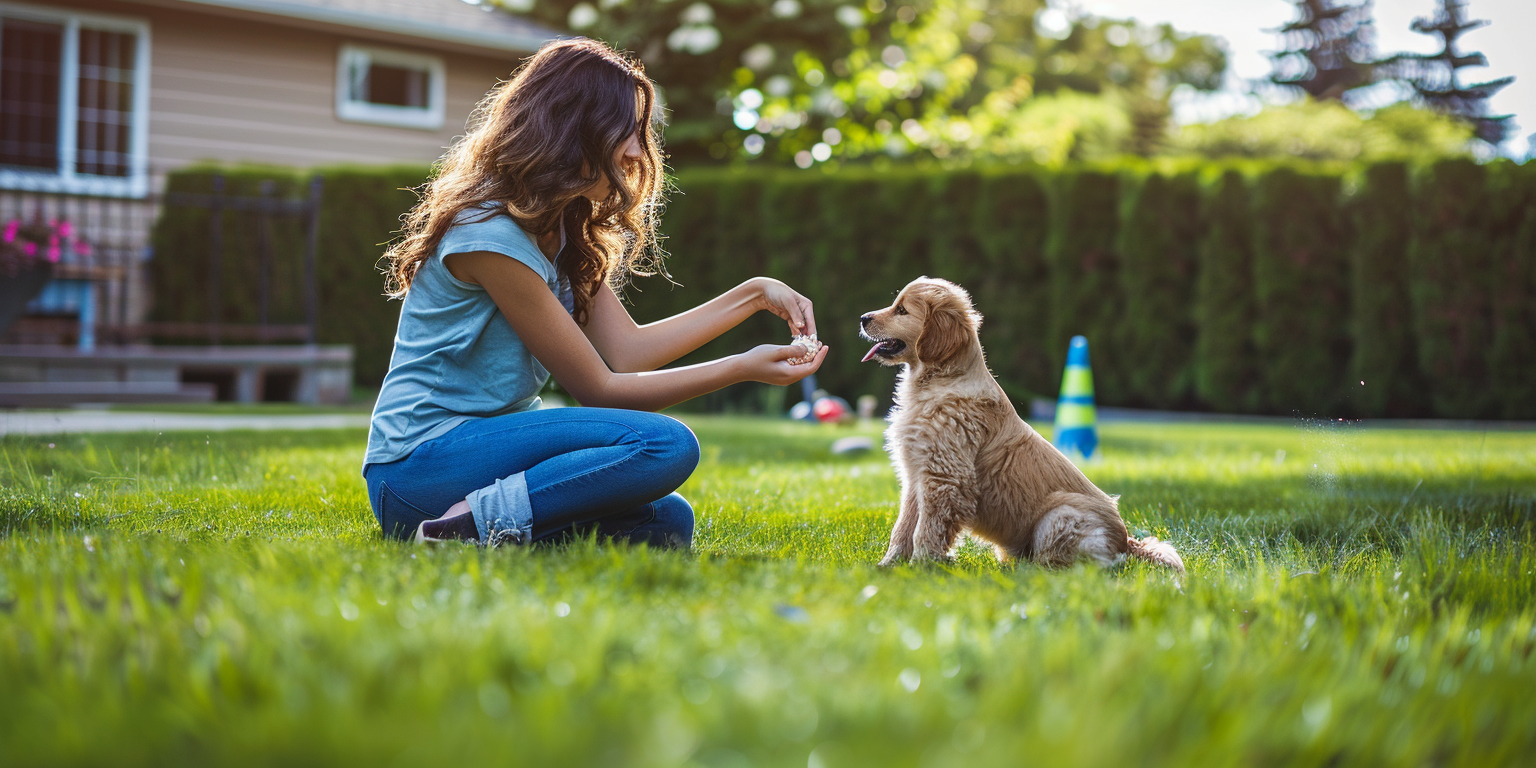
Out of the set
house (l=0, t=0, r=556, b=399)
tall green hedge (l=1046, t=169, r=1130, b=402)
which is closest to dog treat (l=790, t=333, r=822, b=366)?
tall green hedge (l=1046, t=169, r=1130, b=402)

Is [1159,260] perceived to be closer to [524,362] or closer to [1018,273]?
[1018,273]

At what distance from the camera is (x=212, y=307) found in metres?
11.3

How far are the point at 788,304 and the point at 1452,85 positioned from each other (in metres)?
51.5

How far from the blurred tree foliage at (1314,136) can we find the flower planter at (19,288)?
30.3 m

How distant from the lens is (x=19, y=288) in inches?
326

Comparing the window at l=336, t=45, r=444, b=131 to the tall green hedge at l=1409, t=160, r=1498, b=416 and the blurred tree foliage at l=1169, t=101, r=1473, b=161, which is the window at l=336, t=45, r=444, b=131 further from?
the blurred tree foliage at l=1169, t=101, r=1473, b=161

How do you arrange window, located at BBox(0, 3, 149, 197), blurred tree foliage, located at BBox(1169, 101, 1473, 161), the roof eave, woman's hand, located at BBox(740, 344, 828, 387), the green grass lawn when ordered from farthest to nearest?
blurred tree foliage, located at BBox(1169, 101, 1473, 161)
the roof eave
window, located at BBox(0, 3, 149, 197)
woman's hand, located at BBox(740, 344, 828, 387)
the green grass lawn

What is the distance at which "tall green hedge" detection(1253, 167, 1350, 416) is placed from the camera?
10.9 m

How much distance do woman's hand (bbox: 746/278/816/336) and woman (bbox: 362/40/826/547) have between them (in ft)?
0.59

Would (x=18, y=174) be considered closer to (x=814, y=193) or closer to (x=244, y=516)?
(x=814, y=193)

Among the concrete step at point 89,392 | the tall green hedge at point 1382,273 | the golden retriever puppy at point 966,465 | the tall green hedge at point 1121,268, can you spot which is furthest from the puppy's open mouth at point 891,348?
the tall green hedge at point 1382,273

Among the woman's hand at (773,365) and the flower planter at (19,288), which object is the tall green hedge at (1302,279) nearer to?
the woman's hand at (773,365)

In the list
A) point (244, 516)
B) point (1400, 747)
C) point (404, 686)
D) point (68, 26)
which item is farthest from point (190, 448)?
point (68, 26)

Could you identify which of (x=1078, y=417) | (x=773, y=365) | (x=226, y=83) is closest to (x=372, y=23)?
(x=226, y=83)
